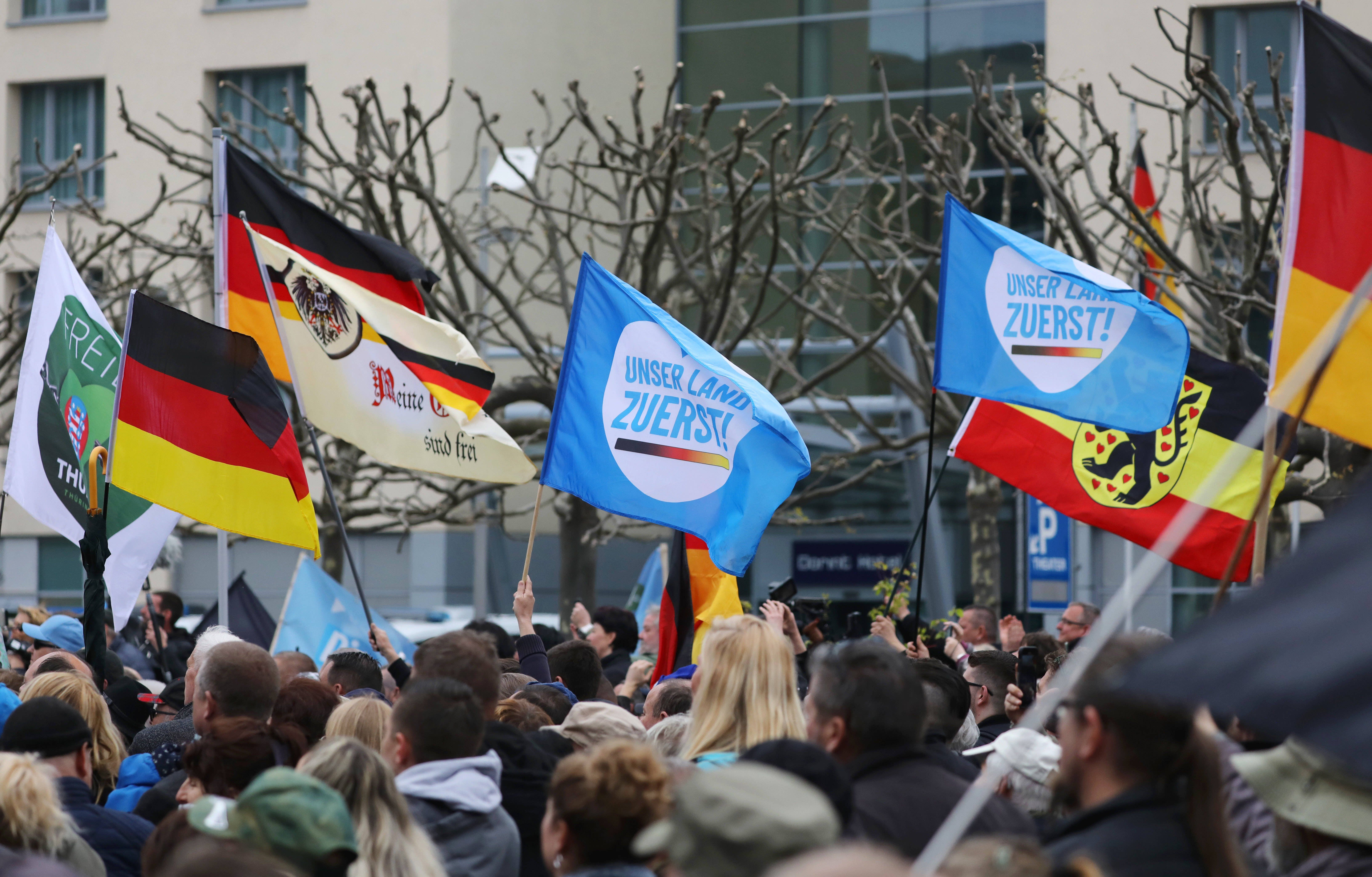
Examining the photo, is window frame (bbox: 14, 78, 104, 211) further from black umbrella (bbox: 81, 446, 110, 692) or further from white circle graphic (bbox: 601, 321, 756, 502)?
white circle graphic (bbox: 601, 321, 756, 502)

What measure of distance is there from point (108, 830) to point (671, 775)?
5.83 ft

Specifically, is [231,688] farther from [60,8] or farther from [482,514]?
[60,8]

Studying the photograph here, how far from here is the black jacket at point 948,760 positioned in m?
4.16

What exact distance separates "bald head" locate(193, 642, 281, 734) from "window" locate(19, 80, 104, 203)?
24.5 m

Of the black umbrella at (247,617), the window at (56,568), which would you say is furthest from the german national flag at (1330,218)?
the window at (56,568)

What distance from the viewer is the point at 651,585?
15.4 m

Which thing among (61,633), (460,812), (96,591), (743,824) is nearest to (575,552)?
(61,633)

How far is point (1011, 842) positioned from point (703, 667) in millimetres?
2191

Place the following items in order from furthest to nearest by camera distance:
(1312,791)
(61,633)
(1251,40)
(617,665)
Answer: (1251,40) < (617,665) < (61,633) < (1312,791)

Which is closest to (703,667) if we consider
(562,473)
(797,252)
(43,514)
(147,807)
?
(147,807)

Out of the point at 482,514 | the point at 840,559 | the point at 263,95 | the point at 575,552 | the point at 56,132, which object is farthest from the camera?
the point at 56,132

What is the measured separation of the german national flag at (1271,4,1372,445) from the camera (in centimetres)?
542

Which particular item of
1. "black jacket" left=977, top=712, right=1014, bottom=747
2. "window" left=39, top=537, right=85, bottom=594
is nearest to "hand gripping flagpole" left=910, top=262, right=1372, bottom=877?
"black jacket" left=977, top=712, right=1014, bottom=747

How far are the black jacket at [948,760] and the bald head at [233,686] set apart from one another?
220 cm
